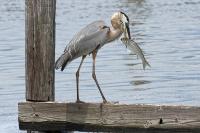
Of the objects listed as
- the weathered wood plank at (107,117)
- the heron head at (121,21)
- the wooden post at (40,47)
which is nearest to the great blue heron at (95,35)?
the heron head at (121,21)

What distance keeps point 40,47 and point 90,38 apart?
1.88 ft

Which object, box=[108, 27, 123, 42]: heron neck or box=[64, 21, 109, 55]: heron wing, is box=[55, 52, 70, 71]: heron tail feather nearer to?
box=[64, 21, 109, 55]: heron wing

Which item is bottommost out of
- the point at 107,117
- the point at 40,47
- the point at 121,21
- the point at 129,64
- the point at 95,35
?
the point at 107,117

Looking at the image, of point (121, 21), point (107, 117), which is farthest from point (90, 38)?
point (107, 117)

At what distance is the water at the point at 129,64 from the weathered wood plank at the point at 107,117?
3.24m

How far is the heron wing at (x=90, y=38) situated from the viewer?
7438 millimetres

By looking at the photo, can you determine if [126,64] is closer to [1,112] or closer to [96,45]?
[1,112]

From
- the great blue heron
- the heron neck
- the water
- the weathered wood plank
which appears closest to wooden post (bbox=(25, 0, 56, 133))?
the weathered wood plank

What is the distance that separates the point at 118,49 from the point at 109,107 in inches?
488

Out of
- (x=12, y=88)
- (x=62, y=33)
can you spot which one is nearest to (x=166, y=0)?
(x=62, y=33)

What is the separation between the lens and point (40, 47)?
7.16 metres

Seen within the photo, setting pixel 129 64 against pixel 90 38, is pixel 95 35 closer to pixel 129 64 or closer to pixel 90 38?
pixel 90 38

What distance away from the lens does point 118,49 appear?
19312mm

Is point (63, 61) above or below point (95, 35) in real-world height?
below
